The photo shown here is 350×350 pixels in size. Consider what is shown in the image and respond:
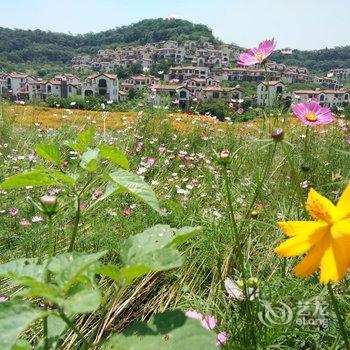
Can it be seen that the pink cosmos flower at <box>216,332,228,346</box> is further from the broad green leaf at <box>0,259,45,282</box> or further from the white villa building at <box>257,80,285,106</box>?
the white villa building at <box>257,80,285,106</box>

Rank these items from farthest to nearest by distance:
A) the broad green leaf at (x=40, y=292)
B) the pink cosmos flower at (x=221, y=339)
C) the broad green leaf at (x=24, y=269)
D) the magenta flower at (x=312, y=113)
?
the magenta flower at (x=312, y=113) → the pink cosmos flower at (x=221, y=339) → the broad green leaf at (x=24, y=269) → the broad green leaf at (x=40, y=292)

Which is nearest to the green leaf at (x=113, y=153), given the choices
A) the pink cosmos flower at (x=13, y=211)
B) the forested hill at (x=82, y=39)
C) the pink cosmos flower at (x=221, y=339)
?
the pink cosmos flower at (x=221, y=339)

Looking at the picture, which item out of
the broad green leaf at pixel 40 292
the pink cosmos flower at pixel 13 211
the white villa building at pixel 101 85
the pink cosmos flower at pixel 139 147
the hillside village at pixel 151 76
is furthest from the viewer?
the hillside village at pixel 151 76

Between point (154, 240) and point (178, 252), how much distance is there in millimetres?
115

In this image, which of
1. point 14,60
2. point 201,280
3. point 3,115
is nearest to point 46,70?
point 14,60

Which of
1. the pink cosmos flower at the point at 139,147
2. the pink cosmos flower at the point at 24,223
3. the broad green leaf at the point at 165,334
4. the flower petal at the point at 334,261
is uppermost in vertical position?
the flower petal at the point at 334,261

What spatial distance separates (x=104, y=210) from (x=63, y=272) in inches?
67.2

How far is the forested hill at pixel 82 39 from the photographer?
A: 68062mm

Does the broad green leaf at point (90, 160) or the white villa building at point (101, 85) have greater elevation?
the broad green leaf at point (90, 160)

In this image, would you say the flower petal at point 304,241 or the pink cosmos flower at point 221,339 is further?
the pink cosmos flower at point 221,339

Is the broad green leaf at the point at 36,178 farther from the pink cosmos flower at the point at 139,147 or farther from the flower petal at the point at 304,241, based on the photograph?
the pink cosmos flower at the point at 139,147

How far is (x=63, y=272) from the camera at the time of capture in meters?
0.51

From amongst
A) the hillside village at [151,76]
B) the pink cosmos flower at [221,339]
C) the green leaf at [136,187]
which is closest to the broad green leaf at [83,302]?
the green leaf at [136,187]

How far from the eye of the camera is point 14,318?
483mm
